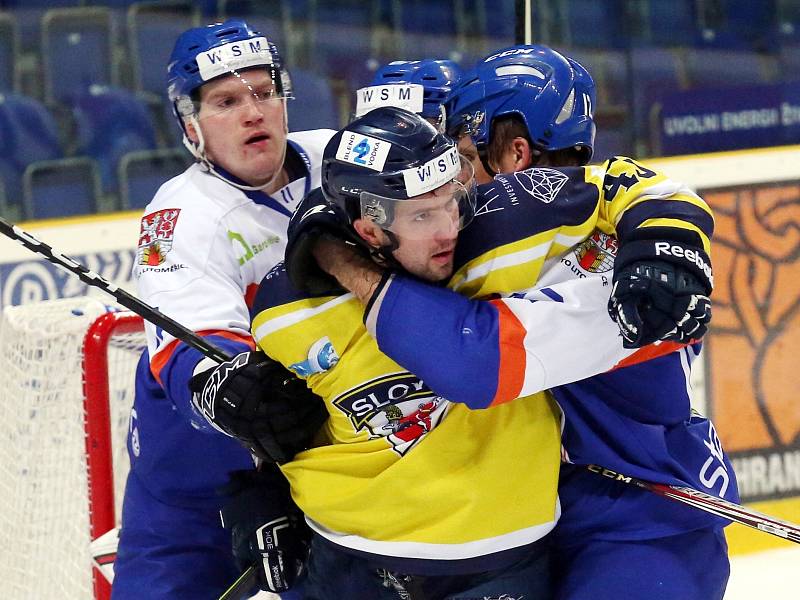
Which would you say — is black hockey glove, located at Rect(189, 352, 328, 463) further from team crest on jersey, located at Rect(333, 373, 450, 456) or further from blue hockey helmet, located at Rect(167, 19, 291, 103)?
blue hockey helmet, located at Rect(167, 19, 291, 103)

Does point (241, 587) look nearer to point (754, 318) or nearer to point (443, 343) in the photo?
point (443, 343)

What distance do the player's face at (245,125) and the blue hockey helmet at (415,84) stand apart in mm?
169

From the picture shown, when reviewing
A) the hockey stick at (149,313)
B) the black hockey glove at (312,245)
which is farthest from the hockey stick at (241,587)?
the black hockey glove at (312,245)

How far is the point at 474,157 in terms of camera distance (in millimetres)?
1748

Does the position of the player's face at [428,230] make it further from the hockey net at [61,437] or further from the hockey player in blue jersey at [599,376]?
the hockey net at [61,437]

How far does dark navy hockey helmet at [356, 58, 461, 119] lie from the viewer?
2150 mm

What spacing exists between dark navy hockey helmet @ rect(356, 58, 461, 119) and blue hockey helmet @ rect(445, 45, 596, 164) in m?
0.35

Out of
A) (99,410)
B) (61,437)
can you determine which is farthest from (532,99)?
(61,437)

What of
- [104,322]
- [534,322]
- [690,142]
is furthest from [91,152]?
[534,322]

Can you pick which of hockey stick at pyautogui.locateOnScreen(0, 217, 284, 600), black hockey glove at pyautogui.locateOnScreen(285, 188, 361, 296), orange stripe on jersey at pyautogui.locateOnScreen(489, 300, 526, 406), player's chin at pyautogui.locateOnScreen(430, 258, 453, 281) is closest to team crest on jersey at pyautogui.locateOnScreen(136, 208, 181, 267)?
hockey stick at pyautogui.locateOnScreen(0, 217, 284, 600)

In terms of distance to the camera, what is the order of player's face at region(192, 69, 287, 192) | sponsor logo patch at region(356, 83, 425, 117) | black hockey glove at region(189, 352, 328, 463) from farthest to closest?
1. sponsor logo patch at region(356, 83, 425, 117)
2. player's face at region(192, 69, 287, 192)
3. black hockey glove at region(189, 352, 328, 463)

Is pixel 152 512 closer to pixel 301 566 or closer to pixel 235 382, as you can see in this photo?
pixel 301 566

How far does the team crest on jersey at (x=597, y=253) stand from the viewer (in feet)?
4.85

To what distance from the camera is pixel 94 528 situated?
2.50m
